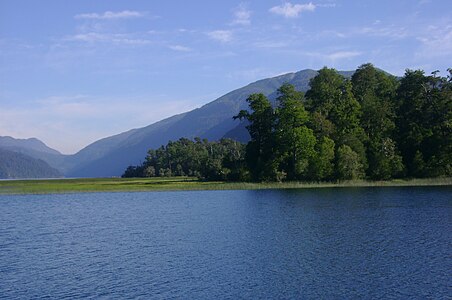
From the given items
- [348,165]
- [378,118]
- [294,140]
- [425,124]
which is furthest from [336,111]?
[425,124]

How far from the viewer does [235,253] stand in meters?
35.4

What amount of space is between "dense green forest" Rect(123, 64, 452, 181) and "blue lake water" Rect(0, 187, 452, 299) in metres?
47.2

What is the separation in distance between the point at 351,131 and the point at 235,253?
8813 cm

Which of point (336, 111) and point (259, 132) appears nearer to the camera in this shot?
point (336, 111)

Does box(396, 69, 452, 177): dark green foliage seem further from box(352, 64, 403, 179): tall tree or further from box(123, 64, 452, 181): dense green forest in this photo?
box(352, 64, 403, 179): tall tree

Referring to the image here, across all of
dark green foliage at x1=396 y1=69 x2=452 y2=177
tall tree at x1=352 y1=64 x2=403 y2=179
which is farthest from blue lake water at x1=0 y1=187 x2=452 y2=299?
dark green foliage at x1=396 y1=69 x2=452 y2=177

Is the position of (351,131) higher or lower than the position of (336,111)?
lower

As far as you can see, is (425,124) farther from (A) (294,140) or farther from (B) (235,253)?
(B) (235,253)

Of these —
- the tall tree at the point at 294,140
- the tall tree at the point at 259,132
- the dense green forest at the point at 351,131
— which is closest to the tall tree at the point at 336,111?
the dense green forest at the point at 351,131

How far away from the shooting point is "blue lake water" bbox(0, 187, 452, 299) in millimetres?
26438

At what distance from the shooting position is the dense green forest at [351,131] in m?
108

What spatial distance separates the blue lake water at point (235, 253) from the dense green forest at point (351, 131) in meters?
47.2

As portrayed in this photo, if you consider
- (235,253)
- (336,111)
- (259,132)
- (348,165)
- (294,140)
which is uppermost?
(336,111)

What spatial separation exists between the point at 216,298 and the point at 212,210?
38852mm
